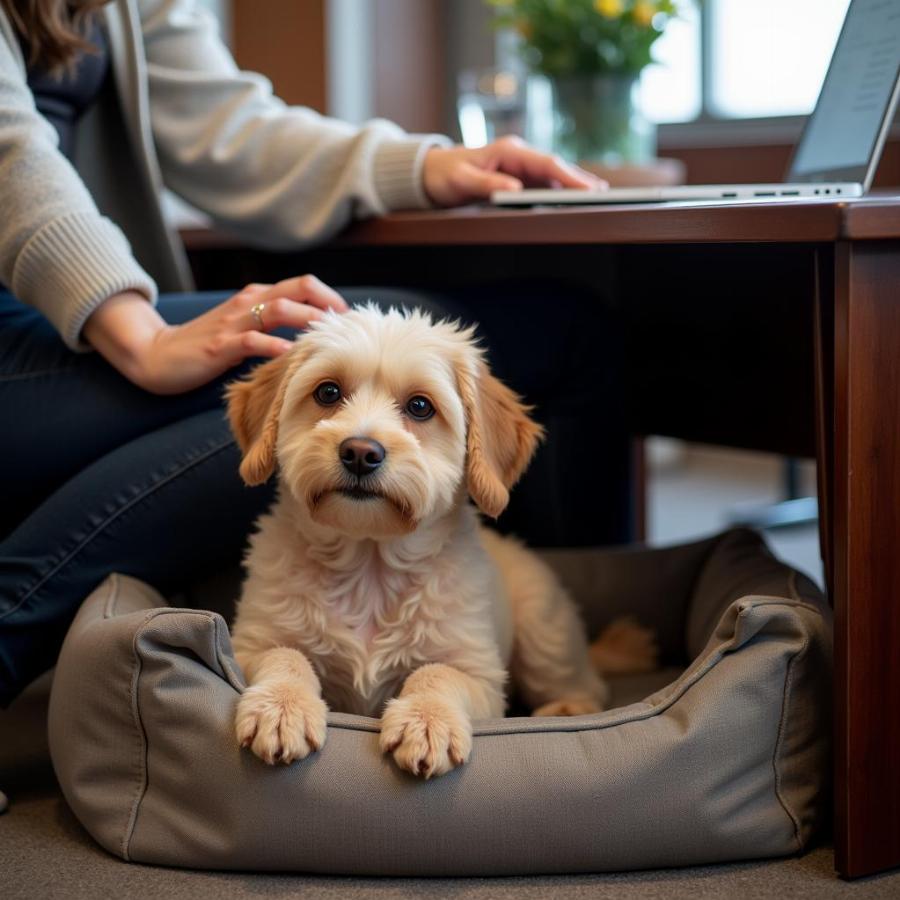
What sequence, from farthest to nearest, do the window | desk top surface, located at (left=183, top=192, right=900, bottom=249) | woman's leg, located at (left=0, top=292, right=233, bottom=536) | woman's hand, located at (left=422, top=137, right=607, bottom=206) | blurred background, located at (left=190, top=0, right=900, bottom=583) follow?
the window < blurred background, located at (left=190, top=0, right=900, bottom=583) < woman's hand, located at (left=422, top=137, right=607, bottom=206) < woman's leg, located at (left=0, top=292, right=233, bottom=536) < desk top surface, located at (left=183, top=192, right=900, bottom=249)

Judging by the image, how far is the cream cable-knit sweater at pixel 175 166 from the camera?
1.37 meters

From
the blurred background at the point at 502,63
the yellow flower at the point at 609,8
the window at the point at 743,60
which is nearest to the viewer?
the yellow flower at the point at 609,8

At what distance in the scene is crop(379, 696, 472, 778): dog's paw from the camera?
1.12 metres

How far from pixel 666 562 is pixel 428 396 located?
0.63m

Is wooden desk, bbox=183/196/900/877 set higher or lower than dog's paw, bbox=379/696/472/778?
higher

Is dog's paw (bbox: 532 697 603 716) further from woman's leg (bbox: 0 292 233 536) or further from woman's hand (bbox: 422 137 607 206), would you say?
woman's hand (bbox: 422 137 607 206)

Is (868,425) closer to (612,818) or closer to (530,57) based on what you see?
(612,818)

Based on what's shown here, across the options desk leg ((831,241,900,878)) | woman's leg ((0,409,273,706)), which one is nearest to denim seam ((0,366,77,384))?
woman's leg ((0,409,273,706))

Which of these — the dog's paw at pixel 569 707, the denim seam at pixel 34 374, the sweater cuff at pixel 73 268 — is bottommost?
the dog's paw at pixel 569 707

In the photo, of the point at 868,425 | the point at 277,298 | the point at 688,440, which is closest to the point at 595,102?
the point at 688,440

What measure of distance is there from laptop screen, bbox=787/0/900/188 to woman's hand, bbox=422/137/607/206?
1.02ft

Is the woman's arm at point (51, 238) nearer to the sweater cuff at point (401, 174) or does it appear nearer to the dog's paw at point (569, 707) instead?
the sweater cuff at point (401, 174)

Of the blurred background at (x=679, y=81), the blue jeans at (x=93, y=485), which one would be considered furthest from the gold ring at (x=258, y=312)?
the blurred background at (x=679, y=81)

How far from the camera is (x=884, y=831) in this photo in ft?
3.83
